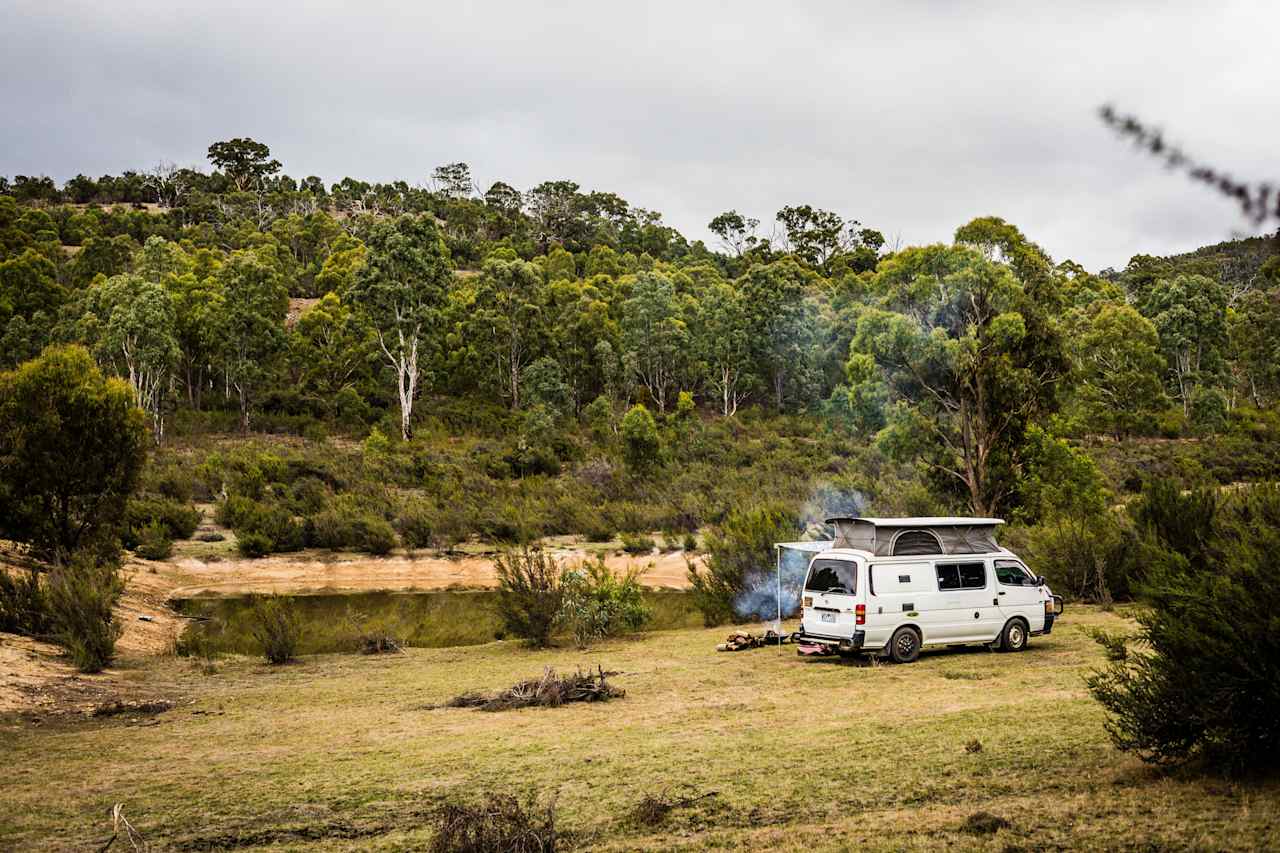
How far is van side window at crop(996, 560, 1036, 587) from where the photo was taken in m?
16.1

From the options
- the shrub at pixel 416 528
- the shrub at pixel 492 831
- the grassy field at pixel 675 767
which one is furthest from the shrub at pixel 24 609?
the shrub at pixel 416 528

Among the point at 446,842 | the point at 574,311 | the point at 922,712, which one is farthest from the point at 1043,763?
the point at 574,311

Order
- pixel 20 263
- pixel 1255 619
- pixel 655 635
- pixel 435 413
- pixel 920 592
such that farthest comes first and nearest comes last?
pixel 20 263, pixel 435 413, pixel 655 635, pixel 920 592, pixel 1255 619

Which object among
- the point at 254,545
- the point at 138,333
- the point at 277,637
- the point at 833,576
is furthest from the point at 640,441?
the point at 833,576

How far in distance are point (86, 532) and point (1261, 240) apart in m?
25.7

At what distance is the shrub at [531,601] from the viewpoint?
19516 mm

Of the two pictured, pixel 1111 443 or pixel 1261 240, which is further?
pixel 1111 443

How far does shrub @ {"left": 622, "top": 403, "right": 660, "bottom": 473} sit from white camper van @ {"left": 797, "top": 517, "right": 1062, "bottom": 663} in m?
35.4

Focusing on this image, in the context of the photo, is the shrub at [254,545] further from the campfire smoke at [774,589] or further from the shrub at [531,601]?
the campfire smoke at [774,589]

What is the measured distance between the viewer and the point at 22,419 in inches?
875

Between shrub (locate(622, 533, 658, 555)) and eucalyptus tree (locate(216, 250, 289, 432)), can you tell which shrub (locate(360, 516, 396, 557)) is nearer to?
shrub (locate(622, 533, 658, 555))

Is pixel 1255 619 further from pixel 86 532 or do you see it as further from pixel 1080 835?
pixel 86 532

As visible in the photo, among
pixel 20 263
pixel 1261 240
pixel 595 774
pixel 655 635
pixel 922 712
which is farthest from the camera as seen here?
pixel 20 263

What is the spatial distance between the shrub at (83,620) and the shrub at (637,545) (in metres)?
22.4
